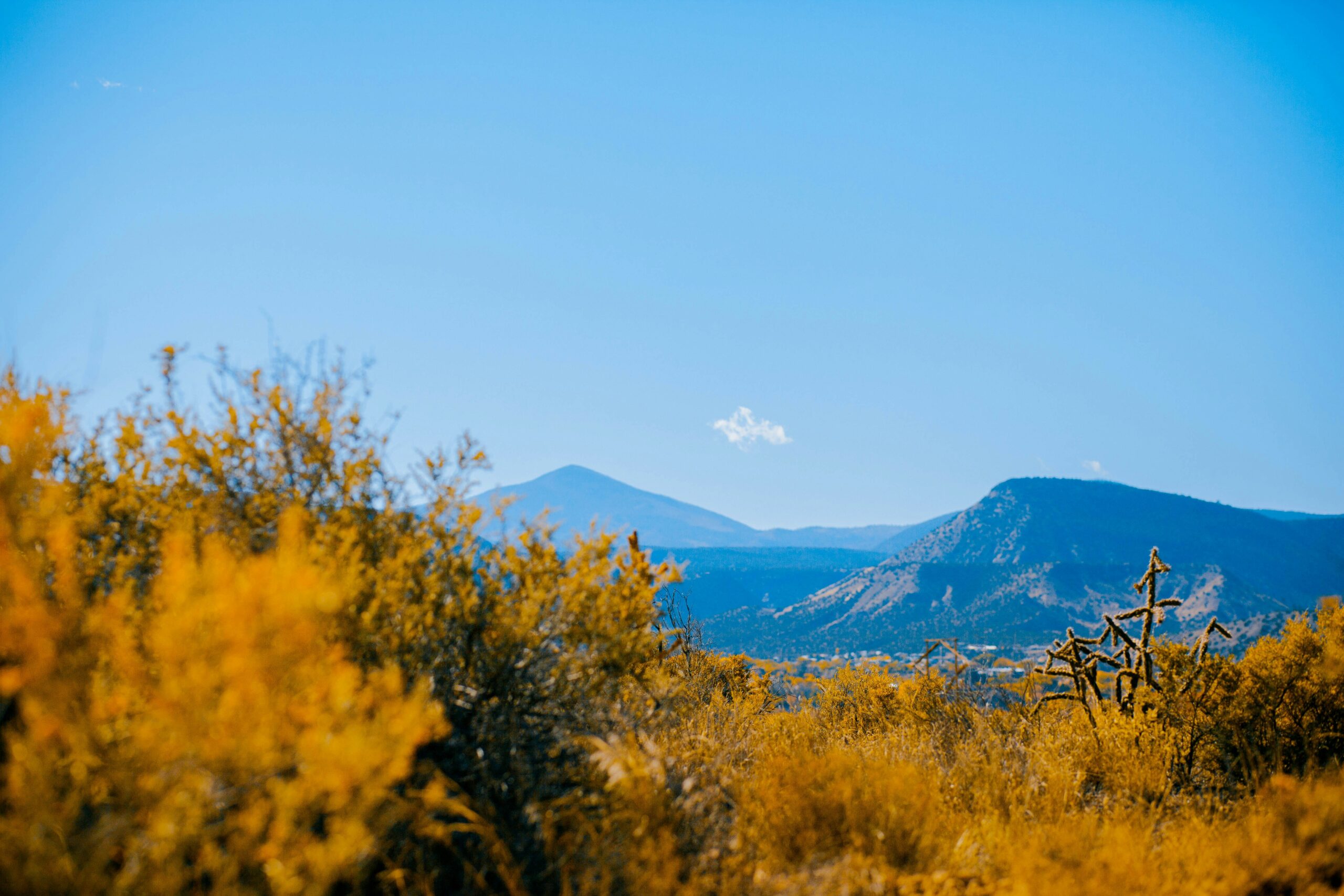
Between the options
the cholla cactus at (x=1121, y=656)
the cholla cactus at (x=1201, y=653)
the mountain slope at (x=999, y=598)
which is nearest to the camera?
the cholla cactus at (x=1201, y=653)

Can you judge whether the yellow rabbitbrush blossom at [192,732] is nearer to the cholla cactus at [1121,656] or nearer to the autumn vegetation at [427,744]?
the autumn vegetation at [427,744]

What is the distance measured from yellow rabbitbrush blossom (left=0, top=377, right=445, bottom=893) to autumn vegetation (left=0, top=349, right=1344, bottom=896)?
1 cm

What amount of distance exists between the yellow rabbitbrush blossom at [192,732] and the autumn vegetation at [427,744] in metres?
0.01

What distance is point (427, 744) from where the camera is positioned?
10.8 ft

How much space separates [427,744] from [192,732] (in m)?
1.35

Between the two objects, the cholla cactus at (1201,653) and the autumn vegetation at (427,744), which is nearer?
the autumn vegetation at (427,744)

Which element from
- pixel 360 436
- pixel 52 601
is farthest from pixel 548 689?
pixel 52 601

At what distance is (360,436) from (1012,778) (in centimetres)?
510

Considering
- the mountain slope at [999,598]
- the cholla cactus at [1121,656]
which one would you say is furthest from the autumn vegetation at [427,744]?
the mountain slope at [999,598]

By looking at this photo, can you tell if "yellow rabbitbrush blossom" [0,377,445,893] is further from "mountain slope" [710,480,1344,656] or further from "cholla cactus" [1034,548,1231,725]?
"mountain slope" [710,480,1344,656]

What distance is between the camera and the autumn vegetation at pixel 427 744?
2123 millimetres

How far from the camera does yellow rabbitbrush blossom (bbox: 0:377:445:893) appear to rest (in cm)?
197

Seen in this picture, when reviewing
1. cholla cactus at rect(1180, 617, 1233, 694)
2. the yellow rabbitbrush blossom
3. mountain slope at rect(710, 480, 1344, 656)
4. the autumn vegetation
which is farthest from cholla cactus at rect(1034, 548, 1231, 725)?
mountain slope at rect(710, 480, 1344, 656)

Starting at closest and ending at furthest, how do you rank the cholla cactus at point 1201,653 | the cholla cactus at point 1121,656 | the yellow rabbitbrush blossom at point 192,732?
1. the yellow rabbitbrush blossom at point 192,732
2. the cholla cactus at point 1201,653
3. the cholla cactus at point 1121,656
